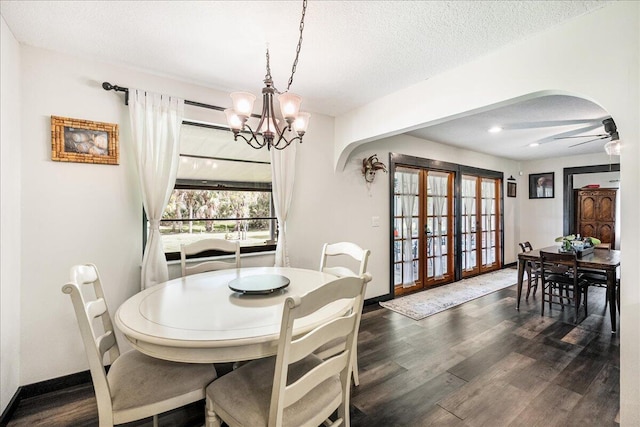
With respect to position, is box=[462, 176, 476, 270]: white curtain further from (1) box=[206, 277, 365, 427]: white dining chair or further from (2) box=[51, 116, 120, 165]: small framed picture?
(2) box=[51, 116, 120, 165]: small framed picture

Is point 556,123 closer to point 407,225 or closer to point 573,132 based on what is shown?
point 573,132

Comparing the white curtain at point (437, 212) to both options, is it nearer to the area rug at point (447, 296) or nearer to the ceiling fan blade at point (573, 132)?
the area rug at point (447, 296)

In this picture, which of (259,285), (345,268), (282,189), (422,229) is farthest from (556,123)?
(259,285)

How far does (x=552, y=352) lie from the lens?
2574 mm

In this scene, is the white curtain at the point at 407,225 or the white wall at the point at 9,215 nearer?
the white wall at the point at 9,215

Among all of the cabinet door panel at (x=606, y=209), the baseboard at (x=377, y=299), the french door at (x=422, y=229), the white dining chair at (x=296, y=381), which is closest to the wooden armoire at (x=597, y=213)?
the cabinet door panel at (x=606, y=209)

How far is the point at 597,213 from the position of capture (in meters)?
5.93

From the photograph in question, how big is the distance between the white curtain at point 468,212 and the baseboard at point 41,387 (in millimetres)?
5434

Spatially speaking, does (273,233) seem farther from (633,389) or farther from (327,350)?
(633,389)

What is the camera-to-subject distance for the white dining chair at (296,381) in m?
1.05

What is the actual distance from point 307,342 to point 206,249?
1603 millimetres

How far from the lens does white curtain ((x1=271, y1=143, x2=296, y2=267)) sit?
115 inches

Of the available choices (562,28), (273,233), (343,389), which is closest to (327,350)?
(343,389)

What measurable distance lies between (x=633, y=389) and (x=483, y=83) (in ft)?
6.63
